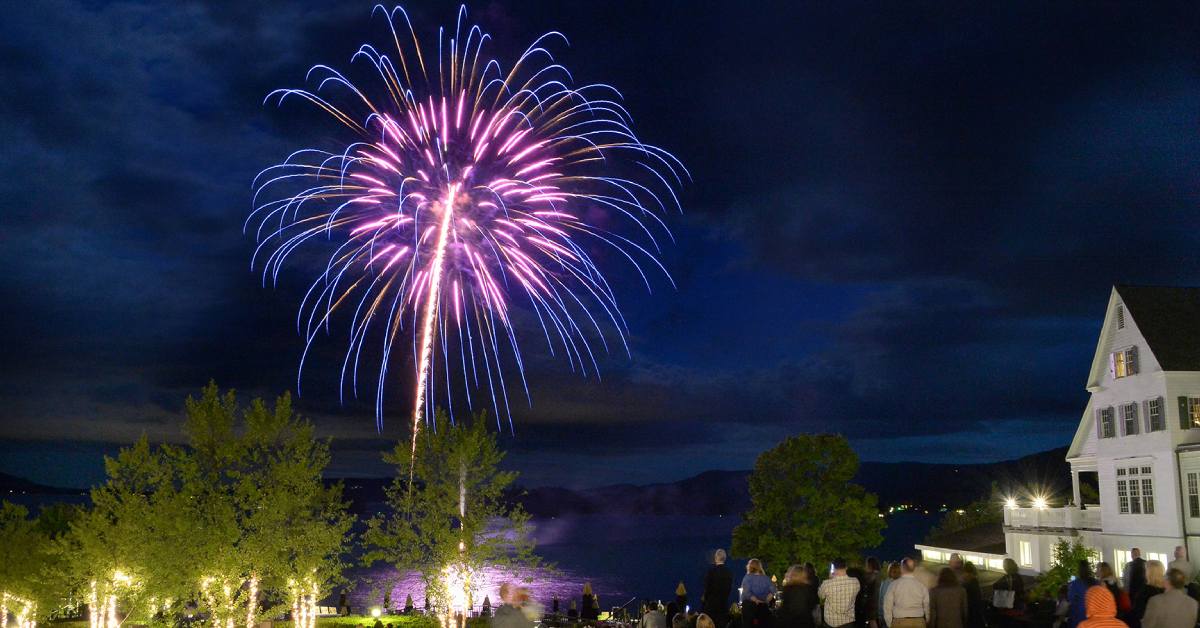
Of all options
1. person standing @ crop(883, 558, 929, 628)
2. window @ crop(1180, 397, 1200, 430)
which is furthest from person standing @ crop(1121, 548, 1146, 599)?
window @ crop(1180, 397, 1200, 430)

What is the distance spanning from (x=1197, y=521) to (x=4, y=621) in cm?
4051

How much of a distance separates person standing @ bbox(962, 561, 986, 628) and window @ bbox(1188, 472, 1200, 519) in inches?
778

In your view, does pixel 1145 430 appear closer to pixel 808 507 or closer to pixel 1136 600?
pixel 1136 600

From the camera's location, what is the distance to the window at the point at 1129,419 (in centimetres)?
3331

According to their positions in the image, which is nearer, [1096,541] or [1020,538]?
[1096,541]

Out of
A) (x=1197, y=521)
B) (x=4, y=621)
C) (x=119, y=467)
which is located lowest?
(x=4, y=621)

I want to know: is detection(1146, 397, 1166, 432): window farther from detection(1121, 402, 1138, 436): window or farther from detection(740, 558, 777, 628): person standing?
detection(740, 558, 777, 628): person standing

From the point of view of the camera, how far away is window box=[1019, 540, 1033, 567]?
38.9 metres

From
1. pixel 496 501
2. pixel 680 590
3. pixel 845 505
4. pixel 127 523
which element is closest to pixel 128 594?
pixel 127 523

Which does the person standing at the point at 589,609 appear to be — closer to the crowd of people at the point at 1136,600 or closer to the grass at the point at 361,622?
the grass at the point at 361,622

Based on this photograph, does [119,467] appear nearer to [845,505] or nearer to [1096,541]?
[1096,541]

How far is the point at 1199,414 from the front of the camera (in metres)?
31.3

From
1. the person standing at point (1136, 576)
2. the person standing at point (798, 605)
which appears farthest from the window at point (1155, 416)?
the person standing at point (798, 605)

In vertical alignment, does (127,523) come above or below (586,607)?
above
